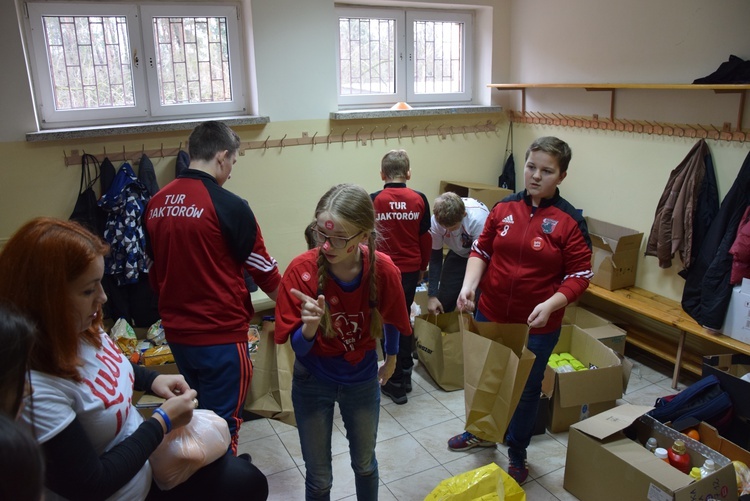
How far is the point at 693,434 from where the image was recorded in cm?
253

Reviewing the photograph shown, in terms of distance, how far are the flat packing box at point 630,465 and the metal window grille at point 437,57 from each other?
3020mm

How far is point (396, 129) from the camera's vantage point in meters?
4.33

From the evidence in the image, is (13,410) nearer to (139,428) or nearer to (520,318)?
(139,428)

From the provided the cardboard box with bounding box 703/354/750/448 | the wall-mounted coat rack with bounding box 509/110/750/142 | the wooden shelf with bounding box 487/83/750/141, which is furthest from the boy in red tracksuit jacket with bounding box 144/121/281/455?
the wall-mounted coat rack with bounding box 509/110/750/142

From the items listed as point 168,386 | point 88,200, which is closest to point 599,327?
point 168,386

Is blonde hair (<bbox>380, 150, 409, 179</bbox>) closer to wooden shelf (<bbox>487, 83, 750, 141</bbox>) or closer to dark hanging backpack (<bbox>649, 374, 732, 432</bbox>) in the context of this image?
wooden shelf (<bbox>487, 83, 750, 141</bbox>)

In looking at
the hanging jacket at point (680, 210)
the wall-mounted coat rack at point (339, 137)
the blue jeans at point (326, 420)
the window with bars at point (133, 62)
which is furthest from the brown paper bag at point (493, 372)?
the window with bars at point (133, 62)

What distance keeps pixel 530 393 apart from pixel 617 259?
5.43 feet

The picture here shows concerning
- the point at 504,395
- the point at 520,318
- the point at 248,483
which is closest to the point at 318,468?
the point at 248,483

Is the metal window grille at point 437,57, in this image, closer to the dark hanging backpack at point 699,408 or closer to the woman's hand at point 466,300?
the woman's hand at point 466,300

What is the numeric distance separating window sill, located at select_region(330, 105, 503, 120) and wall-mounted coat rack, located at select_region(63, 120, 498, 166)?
0.10 meters

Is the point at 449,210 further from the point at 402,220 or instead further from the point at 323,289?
the point at 323,289

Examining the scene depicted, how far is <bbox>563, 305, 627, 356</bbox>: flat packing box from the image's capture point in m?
3.44

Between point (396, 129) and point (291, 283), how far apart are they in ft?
9.32
